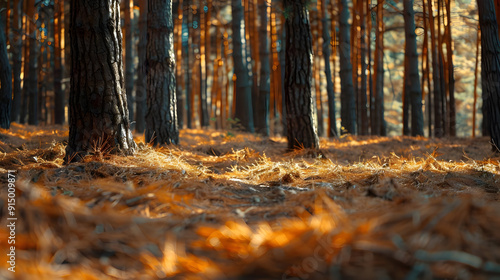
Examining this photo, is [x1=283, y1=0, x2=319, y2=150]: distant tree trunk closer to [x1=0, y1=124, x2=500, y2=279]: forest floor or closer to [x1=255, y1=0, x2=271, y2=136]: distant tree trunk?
[x1=0, y1=124, x2=500, y2=279]: forest floor

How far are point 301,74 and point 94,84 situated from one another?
8.94ft

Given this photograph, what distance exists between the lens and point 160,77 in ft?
16.7

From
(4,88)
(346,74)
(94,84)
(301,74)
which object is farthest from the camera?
(346,74)

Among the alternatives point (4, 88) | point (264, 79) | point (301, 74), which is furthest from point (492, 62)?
point (4, 88)

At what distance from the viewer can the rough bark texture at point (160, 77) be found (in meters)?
5.06

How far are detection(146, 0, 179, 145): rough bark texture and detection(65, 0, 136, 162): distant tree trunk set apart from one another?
1889mm

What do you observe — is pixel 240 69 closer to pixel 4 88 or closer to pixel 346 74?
pixel 346 74

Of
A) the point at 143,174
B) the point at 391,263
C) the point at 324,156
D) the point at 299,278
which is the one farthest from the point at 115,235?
the point at 324,156

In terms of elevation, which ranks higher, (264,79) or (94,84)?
(264,79)

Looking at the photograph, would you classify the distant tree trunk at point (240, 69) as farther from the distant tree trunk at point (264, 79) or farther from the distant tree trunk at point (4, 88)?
the distant tree trunk at point (4, 88)

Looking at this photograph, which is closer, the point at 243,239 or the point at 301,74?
the point at 243,239

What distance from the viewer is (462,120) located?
25875 mm

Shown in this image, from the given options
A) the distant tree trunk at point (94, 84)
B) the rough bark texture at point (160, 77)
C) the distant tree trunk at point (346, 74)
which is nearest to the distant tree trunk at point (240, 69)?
the distant tree trunk at point (346, 74)

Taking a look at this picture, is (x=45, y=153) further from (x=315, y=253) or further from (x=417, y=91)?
(x=417, y=91)
